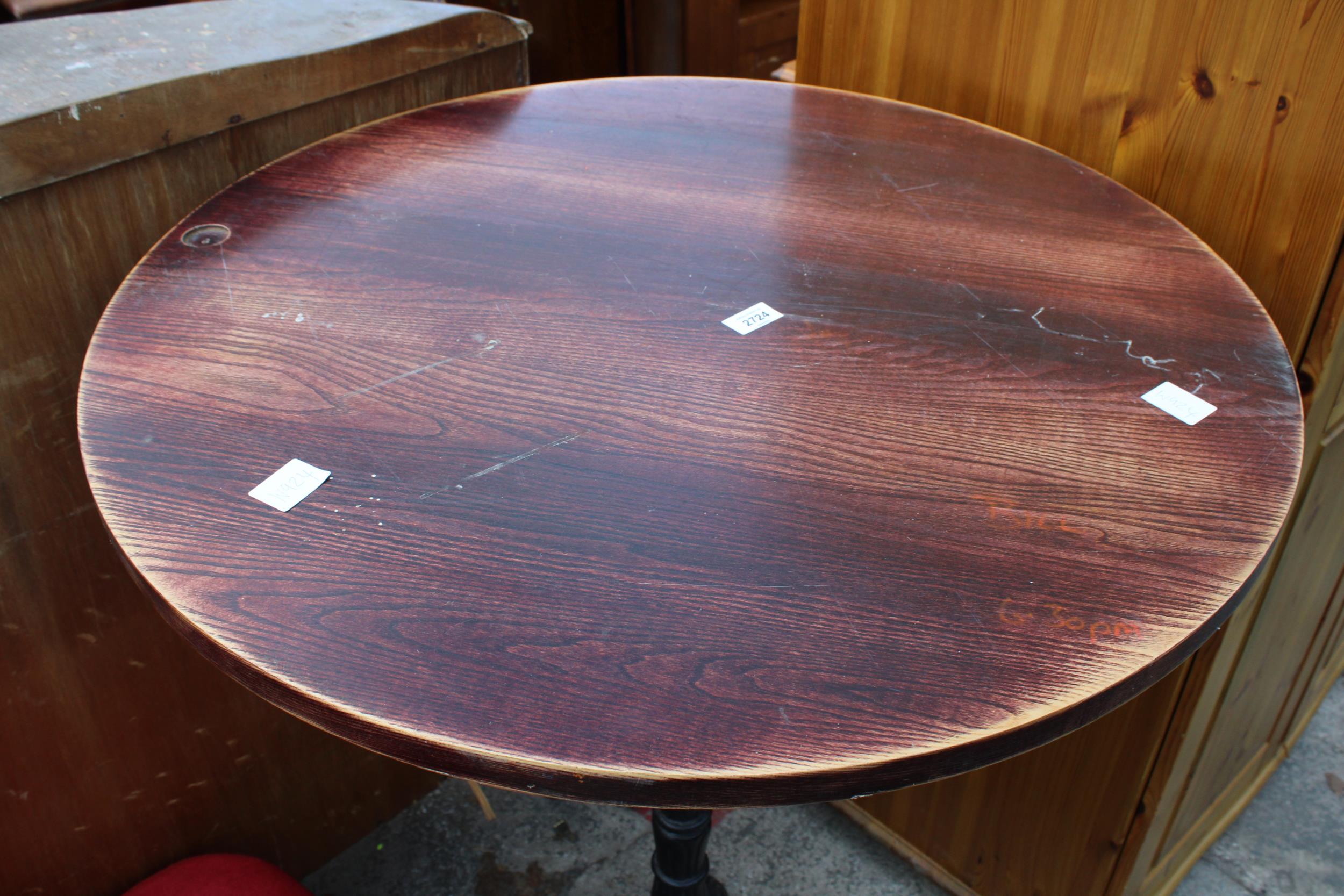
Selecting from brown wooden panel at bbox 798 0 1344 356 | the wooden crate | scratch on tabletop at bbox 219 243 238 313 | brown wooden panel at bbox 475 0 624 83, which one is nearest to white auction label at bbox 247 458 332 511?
scratch on tabletop at bbox 219 243 238 313

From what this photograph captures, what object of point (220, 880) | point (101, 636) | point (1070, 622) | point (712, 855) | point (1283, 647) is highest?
point (1070, 622)

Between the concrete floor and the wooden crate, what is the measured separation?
5 centimetres

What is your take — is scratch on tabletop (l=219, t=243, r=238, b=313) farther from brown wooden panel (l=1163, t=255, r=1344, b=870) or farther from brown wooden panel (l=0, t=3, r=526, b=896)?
brown wooden panel (l=1163, t=255, r=1344, b=870)

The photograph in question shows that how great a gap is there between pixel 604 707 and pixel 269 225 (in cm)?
69

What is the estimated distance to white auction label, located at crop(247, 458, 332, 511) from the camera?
675mm

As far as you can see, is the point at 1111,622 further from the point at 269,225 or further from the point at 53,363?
the point at 53,363

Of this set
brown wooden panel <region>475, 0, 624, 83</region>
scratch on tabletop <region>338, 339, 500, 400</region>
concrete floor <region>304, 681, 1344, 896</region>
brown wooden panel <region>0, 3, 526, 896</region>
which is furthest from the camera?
brown wooden panel <region>475, 0, 624, 83</region>

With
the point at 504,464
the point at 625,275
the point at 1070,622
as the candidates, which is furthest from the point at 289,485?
the point at 1070,622

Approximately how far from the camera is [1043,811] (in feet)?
4.44

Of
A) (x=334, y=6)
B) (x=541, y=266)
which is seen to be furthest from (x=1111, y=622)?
(x=334, y=6)

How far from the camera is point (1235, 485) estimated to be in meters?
0.70

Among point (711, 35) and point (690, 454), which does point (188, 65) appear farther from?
point (711, 35)

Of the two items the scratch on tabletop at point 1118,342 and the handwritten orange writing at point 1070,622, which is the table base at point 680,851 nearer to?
the handwritten orange writing at point 1070,622

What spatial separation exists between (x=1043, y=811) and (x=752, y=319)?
903mm
